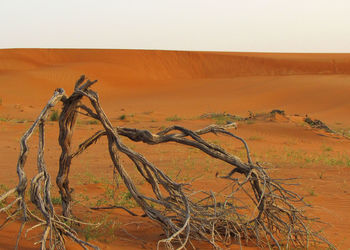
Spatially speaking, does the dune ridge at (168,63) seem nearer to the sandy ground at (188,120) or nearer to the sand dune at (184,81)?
the sand dune at (184,81)

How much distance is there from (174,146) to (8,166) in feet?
16.6

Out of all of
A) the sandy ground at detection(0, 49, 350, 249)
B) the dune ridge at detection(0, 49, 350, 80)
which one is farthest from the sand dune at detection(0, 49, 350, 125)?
the sandy ground at detection(0, 49, 350, 249)

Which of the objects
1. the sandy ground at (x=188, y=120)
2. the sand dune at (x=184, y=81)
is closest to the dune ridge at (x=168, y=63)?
the sand dune at (x=184, y=81)

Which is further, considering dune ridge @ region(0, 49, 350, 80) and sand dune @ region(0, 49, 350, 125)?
dune ridge @ region(0, 49, 350, 80)

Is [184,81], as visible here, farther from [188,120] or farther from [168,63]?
[188,120]

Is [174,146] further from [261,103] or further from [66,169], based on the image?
[261,103]

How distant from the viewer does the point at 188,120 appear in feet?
59.8

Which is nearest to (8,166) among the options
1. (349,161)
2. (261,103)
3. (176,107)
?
(349,161)

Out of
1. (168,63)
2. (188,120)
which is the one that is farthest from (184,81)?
(188,120)

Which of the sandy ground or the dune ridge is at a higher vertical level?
the dune ridge

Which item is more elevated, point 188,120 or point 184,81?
point 184,81

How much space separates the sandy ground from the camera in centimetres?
604

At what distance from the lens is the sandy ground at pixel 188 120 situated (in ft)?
19.8

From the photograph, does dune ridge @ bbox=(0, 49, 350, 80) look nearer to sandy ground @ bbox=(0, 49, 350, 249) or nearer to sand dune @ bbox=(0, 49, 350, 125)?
sand dune @ bbox=(0, 49, 350, 125)
